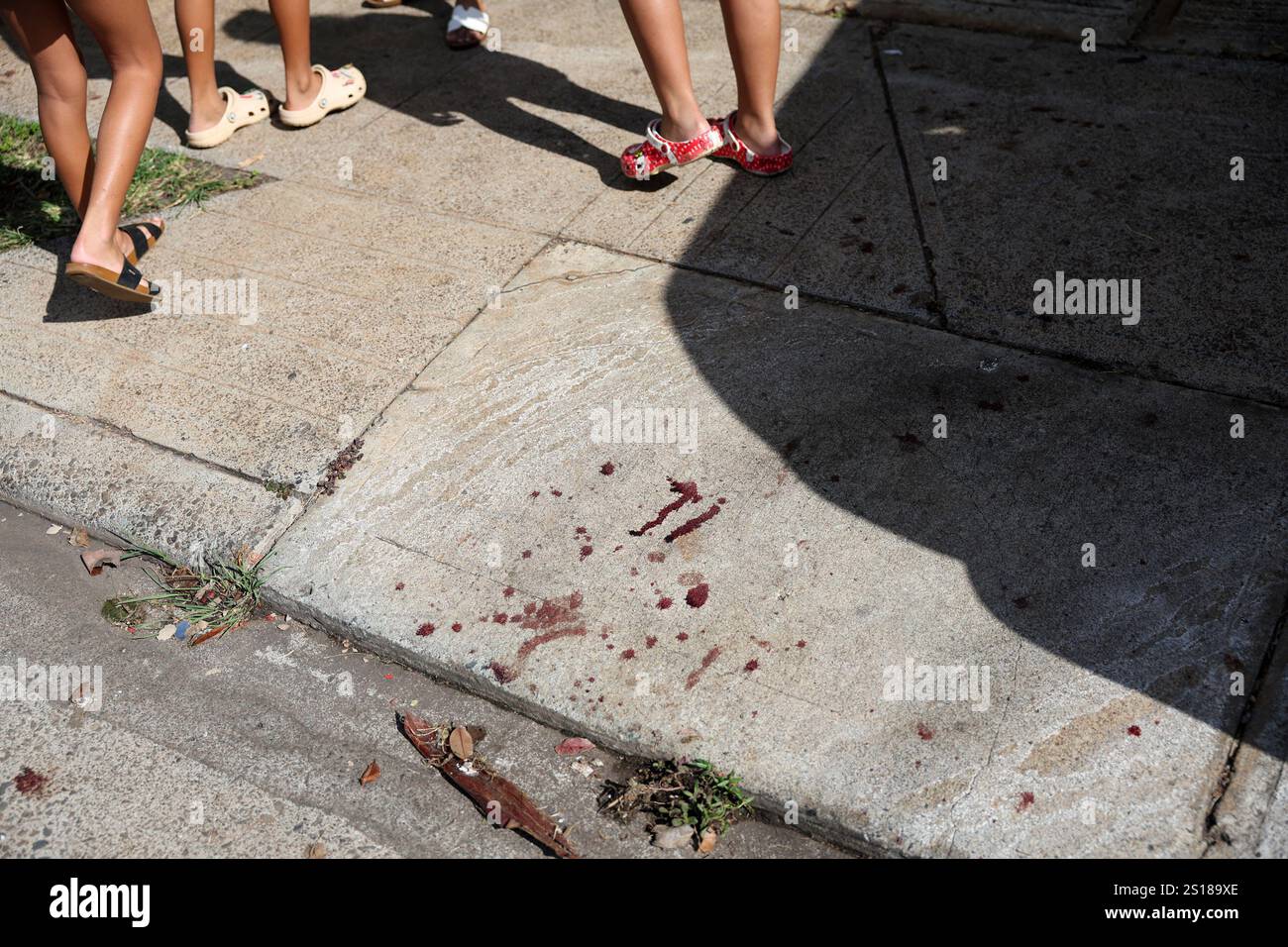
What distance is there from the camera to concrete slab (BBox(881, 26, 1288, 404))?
9.95 feet

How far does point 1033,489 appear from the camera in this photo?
2672 mm

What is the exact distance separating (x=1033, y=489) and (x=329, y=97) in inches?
126

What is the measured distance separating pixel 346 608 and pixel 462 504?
0.39 metres

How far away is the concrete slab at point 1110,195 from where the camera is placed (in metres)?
3.03

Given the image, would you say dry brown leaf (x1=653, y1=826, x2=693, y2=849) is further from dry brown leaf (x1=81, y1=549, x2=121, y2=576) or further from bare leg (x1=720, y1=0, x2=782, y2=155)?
bare leg (x1=720, y1=0, x2=782, y2=155)

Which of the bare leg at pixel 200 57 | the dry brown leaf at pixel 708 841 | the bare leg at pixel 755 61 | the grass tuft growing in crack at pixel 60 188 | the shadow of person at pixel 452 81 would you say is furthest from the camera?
the shadow of person at pixel 452 81

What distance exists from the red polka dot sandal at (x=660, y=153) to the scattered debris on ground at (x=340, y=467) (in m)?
1.43

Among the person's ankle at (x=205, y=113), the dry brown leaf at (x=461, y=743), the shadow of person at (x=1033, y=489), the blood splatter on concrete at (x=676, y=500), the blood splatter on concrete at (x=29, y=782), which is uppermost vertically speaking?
the person's ankle at (x=205, y=113)

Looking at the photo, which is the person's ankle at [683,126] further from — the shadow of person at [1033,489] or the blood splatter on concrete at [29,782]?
the blood splatter on concrete at [29,782]

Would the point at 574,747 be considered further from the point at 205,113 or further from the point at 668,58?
the point at 205,113

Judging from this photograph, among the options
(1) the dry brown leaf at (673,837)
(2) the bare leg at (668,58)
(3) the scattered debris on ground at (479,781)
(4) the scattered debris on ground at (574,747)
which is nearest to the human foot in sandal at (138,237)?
(2) the bare leg at (668,58)

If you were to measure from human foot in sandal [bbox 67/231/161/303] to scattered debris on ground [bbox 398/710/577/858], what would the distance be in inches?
67.9

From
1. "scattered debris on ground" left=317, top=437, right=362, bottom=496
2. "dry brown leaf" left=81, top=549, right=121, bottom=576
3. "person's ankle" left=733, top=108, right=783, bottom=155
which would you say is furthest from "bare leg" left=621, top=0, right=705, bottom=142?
"dry brown leaf" left=81, top=549, right=121, bottom=576
